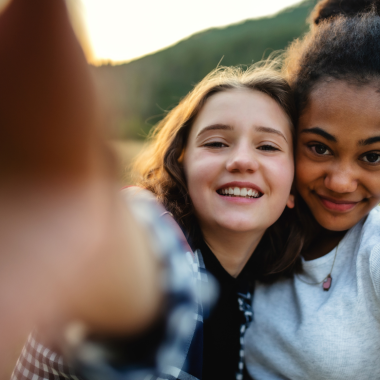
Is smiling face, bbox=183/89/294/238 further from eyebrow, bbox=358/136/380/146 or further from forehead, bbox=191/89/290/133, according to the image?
eyebrow, bbox=358/136/380/146

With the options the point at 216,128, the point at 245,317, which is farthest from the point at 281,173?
the point at 245,317

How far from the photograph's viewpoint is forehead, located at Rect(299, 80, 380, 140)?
1399 mm

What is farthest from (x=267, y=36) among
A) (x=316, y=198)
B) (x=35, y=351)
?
(x=35, y=351)

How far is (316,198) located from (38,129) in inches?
59.4

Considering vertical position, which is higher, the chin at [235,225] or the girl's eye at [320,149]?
the girl's eye at [320,149]

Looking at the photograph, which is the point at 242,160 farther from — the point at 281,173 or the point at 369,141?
the point at 369,141

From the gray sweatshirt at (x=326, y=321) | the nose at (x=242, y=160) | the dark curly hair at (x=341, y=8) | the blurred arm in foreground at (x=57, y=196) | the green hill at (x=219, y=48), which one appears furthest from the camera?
the green hill at (x=219, y=48)

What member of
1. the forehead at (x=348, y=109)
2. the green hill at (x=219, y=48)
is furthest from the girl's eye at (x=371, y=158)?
the green hill at (x=219, y=48)

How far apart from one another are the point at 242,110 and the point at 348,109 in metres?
0.45

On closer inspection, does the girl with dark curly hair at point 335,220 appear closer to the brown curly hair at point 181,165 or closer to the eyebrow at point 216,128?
the brown curly hair at point 181,165

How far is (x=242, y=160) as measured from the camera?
1.43m

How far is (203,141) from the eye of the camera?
5.24 feet

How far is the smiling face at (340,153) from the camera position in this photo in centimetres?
141

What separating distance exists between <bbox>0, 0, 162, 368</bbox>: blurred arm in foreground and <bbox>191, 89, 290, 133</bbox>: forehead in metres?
1.15
